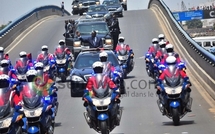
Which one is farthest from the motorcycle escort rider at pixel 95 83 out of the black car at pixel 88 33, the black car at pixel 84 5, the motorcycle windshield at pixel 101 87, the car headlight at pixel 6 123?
the black car at pixel 84 5

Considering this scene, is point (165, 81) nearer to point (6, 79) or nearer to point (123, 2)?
point (6, 79)

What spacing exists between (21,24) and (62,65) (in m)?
21.4

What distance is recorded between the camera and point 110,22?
3788 centimetres

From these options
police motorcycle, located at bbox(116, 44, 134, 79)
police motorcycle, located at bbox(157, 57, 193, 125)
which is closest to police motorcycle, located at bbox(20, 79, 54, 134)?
police motorcycle, located at bbox(157, 57, 193, 125)

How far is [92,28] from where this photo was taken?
32.6 m

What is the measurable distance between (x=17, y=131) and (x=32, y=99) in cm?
82

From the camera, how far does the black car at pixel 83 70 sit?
867 inches

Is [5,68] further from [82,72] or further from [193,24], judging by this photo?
[193,24]

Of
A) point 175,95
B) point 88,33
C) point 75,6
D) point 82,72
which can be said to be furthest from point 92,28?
point 75,6

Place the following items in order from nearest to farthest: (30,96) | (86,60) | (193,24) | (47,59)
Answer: (30,96) → (86,60) → (47,59) → (193,24)

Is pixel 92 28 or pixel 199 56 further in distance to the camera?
pixel 92 28

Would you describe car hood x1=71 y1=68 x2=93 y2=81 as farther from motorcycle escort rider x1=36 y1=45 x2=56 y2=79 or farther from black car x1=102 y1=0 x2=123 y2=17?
black car x1=102 y1=0 x2=123 y2=17

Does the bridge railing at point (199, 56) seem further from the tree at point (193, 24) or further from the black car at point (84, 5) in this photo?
the tree at point (193, 24)

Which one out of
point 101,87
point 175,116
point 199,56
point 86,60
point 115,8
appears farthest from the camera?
point 115,8
